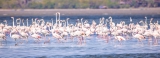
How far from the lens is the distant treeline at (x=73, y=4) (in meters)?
63.4

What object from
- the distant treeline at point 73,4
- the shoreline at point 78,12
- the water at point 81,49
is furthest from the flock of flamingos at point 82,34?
the distant treeline at point 73,4

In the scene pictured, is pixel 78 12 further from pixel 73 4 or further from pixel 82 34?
pixel 82 34

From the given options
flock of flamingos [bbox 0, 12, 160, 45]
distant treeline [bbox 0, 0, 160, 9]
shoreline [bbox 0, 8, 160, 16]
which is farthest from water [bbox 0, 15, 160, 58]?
distant treeline [bbox 0, 0, 160, 9]

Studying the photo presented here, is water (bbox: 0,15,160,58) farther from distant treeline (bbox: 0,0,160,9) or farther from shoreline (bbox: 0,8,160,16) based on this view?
distant treeline (bbox: 0,0,160,9)

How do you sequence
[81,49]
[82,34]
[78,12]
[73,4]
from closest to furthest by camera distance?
[81,49] → [82,34] → [78,12] → [73,4]

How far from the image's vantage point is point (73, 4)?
63.9 m

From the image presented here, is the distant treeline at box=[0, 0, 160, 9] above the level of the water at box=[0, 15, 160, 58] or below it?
above

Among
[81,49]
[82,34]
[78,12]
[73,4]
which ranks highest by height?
[73,4]

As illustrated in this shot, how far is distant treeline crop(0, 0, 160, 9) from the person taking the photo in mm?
63375

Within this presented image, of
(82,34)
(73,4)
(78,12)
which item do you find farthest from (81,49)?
(73,4)

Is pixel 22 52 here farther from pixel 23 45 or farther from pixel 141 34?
pixel 141 34

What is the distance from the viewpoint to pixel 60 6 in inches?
2506

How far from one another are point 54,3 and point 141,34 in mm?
36846

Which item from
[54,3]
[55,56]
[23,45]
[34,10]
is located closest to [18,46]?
[23,45]
